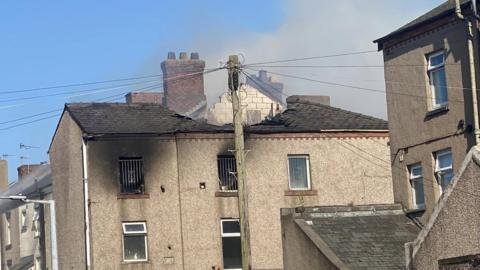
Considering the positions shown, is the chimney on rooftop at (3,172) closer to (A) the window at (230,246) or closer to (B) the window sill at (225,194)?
(B) the window sill at (225,194)

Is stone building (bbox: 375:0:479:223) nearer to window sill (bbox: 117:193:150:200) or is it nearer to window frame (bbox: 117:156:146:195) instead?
window sill (bbox: 117:193:150:200)

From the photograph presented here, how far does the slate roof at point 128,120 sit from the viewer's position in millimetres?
41256

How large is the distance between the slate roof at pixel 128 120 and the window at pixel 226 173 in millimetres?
1215

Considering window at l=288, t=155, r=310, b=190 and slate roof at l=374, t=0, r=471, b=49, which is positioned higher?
slate roof at l=374, t=0, r=471, b=49

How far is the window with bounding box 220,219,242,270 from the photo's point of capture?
40953 mm

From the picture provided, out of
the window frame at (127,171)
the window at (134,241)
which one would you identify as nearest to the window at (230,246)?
the window at (134,241)

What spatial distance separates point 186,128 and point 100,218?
496cm

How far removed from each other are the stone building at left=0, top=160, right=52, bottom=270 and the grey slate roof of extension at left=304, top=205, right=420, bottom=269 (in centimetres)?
1975

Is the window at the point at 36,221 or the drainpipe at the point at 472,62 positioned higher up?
the drainpipe at the point at 472,62

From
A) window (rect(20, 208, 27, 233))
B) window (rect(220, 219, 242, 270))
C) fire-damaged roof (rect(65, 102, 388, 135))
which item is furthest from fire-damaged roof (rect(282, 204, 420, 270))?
window (rect(20, 208, 27, 233))

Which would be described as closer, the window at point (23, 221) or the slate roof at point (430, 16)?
the slate roof at point (430, 16)

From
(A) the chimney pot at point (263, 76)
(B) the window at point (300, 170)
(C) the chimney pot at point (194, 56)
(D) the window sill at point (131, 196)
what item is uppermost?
(A) the chimney pot at point (263, 76)

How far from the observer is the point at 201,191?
135 feet

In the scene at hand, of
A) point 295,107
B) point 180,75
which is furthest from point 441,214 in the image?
point 180,75
